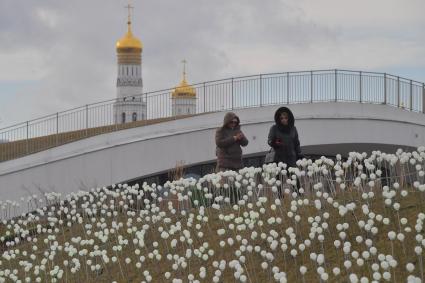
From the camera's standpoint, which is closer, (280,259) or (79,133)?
(280,259)

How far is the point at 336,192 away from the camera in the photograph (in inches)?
617

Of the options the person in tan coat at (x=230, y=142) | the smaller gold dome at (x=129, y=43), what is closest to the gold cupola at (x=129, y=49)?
the smaller gold dome at (x=129, y=43)

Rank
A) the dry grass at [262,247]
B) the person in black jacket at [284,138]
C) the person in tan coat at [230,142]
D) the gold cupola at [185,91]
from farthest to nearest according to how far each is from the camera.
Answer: the gold cupola at [185,91] < the person in tan coat at [230,142] < the person in black jacket at [284,138] < the dry grass at [262,247]

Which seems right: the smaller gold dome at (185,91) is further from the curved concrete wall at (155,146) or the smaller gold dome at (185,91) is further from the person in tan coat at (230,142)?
the person in tan coat at (230,142)

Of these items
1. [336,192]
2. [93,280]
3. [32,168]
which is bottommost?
[93,280]

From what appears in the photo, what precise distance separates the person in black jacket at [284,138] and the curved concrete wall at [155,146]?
47.4 ft

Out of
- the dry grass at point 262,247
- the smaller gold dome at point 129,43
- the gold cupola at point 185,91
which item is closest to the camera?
the dry grass at point 262,247

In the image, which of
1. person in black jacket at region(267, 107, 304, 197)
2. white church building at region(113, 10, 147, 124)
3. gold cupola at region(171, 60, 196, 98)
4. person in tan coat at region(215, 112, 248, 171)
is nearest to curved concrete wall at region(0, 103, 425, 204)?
gold cupola at region(171, 60, 196, 98)

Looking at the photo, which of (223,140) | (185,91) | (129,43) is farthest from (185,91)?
(129,43)

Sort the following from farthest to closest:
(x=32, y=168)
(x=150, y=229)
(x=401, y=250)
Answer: (x=32, y=168) < (x=150, y=229) < (x=401, y=250)

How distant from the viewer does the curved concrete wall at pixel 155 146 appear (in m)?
30.8

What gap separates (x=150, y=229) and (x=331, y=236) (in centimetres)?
477

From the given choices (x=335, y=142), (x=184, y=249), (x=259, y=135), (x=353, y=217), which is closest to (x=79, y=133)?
(x=259, y=135)

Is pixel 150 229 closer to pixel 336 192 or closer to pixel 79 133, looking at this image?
pixel 336 192
